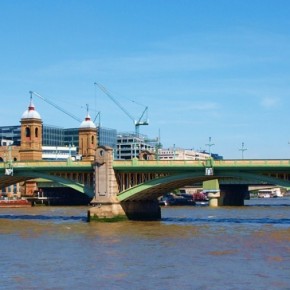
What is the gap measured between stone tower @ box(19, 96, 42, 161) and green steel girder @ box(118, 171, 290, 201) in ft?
280

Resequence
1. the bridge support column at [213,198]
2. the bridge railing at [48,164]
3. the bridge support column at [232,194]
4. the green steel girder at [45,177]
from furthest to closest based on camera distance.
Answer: the bridge support column at [232,194]
the bridge support column at [213,198]
the green steel girder at [45,177]
the bridge railing at [48,164]

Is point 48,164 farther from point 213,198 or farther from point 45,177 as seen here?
point 213,198

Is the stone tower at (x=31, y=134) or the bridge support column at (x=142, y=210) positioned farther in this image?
the stone tower at (x=31, y=134)

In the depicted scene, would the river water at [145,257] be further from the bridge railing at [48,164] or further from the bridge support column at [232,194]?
the bridge support column at [232,194]

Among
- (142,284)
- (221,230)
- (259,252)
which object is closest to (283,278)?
(142,284)

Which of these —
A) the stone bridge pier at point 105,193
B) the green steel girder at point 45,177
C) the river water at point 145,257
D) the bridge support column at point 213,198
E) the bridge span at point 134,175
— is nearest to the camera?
the river water at point 145,257

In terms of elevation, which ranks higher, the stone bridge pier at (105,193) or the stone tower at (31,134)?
the stone tower at (31,134)

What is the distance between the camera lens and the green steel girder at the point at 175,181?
9012cm

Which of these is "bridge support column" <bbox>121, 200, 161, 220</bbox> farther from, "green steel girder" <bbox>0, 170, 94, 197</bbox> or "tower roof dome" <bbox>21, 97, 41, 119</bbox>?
"tower roof dome" <bbox>21, 97, 41, 119</bbox>

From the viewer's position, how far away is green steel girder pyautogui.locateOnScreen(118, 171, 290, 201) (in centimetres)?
9012

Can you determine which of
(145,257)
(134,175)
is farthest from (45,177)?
(145,257)

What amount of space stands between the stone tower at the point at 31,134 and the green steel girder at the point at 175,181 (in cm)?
8523

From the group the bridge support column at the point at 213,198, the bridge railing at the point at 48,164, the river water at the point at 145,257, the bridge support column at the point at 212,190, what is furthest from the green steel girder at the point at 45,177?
the bridge support column at the point at 213,198

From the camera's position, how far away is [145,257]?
191 feet
